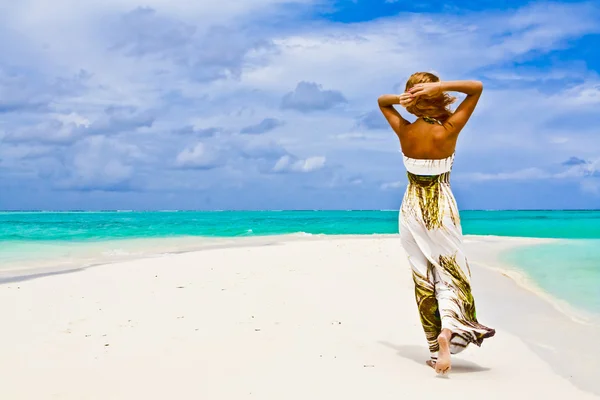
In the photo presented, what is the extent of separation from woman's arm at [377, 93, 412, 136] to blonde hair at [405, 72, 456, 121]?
0.13m

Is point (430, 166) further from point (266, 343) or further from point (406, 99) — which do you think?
point (266, 343)

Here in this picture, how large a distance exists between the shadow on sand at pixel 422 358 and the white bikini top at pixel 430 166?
1534 millimetres

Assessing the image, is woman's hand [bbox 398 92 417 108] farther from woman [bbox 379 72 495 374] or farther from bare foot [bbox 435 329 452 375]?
bare foot [bbox 435 329 452 375]

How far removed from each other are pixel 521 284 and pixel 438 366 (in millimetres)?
6280

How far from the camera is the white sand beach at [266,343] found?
4.43 metres

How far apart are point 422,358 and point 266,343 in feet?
4.45

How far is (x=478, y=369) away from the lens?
501cm

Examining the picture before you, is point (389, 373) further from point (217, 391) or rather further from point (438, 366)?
point (217, 391)

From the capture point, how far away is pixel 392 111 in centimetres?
502

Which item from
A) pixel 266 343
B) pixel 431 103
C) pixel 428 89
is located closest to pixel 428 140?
pixel 431 103

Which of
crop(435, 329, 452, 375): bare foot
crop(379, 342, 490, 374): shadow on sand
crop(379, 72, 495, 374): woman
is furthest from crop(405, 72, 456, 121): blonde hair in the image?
crop(379, 342, 490, 374): shadow on sand

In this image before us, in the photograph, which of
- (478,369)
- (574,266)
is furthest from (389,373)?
(574,266)

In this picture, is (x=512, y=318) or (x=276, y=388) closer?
(x=276, y=388)

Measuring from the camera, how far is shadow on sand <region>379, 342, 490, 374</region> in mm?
4996
